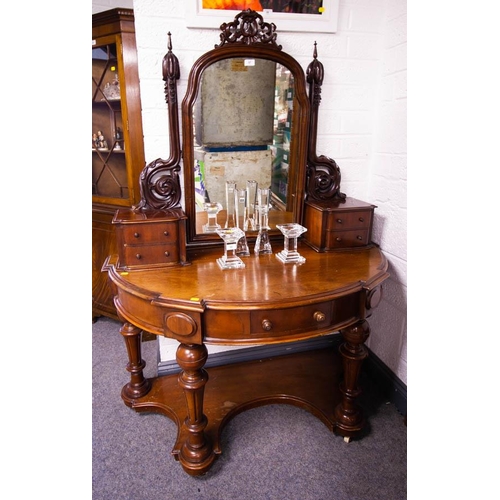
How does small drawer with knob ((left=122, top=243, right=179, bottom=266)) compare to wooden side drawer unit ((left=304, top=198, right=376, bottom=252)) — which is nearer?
small drawer with knob ((left=122, top=243, right=179, bottom=266))

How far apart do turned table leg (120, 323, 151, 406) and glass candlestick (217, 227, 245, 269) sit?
2.08 feet

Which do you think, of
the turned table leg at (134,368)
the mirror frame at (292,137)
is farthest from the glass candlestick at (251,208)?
the turned table leg at (134,368)

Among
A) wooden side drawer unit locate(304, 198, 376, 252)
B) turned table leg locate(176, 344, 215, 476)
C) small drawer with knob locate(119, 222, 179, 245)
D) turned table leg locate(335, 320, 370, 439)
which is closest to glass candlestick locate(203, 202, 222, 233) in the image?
small drawer with knob locate(119, 222, 179, 245)

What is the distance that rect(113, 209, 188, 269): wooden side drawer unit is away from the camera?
4.64ft

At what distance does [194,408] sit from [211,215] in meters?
0.82

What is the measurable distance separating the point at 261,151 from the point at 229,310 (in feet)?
2.58

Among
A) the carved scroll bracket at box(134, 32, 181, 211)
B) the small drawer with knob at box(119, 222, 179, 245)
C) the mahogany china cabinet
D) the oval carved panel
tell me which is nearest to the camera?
the oval carved panel

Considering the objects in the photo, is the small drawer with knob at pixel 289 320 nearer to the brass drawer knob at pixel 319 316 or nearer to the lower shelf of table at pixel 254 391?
the brass drawer knob at pixel 319 316

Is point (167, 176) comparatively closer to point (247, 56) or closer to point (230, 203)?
point (230, 203)

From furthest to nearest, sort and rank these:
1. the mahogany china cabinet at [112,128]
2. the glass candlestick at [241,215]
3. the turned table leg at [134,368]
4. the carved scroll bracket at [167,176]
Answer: the mahogany china cabinet at [112,128] → the turned table leg at [134,368] → the glass candlestick at [241,215] → the carved scroll bracket at [167,176]

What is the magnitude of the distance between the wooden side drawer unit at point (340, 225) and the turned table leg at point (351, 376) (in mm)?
388

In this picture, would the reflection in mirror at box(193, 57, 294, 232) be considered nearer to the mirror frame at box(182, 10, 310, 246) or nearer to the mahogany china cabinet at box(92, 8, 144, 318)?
the mirror frame at box(182, 10, 310, 246)

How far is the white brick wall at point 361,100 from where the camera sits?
4.95ft

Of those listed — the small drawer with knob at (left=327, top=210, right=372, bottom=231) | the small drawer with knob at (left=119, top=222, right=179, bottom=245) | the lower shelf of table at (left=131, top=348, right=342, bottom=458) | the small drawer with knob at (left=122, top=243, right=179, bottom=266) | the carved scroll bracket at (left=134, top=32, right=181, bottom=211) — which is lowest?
the lower shelf of table at (left=131, top=348, right=342, bottom=458)
